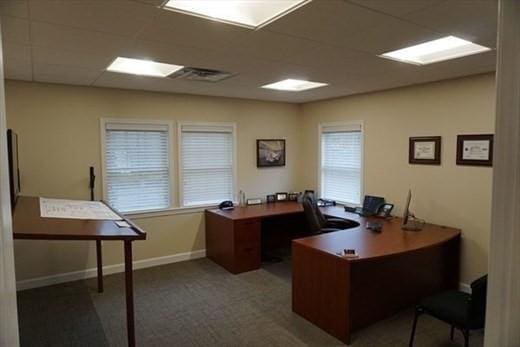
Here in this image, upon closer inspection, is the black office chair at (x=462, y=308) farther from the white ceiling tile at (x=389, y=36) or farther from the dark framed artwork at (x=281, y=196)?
the dark framed artwork at (x=281, y=196)

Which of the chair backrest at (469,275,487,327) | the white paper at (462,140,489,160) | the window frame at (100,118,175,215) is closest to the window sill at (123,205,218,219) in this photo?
the window frame at (100,118,175,215)

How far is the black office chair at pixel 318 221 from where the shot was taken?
13.4 feet

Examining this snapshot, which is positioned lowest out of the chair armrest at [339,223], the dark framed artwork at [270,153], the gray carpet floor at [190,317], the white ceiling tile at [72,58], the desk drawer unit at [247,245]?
the gray carpet floor at [190,317]

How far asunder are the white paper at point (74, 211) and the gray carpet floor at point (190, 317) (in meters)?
1.04

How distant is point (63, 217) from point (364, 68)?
2.90m

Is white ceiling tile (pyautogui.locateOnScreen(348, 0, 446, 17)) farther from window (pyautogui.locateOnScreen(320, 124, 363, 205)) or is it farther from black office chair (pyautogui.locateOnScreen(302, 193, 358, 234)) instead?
window (pyautogui.locateOnScreen(320, 124, 363, 205))

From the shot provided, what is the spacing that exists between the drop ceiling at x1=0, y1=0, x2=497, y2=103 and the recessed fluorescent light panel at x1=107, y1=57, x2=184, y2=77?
12 centimetres

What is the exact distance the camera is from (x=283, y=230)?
5.50m

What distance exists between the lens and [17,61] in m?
2.95

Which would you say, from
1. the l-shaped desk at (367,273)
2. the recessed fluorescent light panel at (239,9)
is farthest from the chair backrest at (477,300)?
the recessed fluorescent light panel at (239,9)

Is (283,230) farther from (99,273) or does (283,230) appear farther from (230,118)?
(99,273)

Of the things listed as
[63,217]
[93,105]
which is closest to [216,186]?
[93,105]

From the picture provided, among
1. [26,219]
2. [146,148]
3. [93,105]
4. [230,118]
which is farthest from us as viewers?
[230,118]

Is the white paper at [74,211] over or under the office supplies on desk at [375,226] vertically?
over
